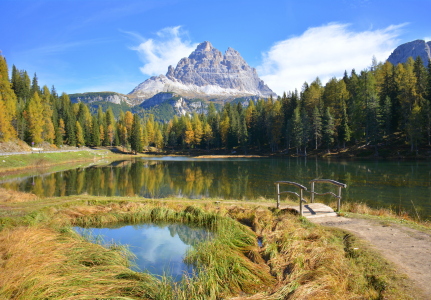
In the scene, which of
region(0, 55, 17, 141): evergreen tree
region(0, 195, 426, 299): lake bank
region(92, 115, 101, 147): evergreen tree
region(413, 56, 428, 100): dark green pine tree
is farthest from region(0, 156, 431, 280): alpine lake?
region(92, 115, 101, 147): evergreen tree

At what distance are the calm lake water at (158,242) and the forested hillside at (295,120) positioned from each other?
171ft

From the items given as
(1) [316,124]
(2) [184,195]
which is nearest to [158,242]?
(2) [184,195]

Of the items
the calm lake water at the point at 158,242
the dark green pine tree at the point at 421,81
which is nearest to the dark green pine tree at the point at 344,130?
the dark green pine tree at the point at 421,81

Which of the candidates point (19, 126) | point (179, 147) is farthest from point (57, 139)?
point (179, 147)

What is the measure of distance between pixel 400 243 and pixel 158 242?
8.75 metres

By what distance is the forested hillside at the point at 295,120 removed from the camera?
5488cm

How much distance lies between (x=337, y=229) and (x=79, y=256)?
9.03 metres

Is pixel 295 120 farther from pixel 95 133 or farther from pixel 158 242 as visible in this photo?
pixel 95 133

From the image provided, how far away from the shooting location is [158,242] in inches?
422

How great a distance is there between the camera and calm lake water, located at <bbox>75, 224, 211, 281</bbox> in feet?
26.5

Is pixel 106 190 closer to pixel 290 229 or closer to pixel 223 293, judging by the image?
pixel 290 229

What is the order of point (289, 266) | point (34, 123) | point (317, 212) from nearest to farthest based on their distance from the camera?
point (289, 266)
point (317, 212)
point (34, 123)

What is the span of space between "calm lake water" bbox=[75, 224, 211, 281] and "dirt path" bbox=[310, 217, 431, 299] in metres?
5.55

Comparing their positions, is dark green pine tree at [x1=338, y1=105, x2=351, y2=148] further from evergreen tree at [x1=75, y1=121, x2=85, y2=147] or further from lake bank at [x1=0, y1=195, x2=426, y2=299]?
evergreen tree at [x1=75, y1=121, x2=85, y2=147]
